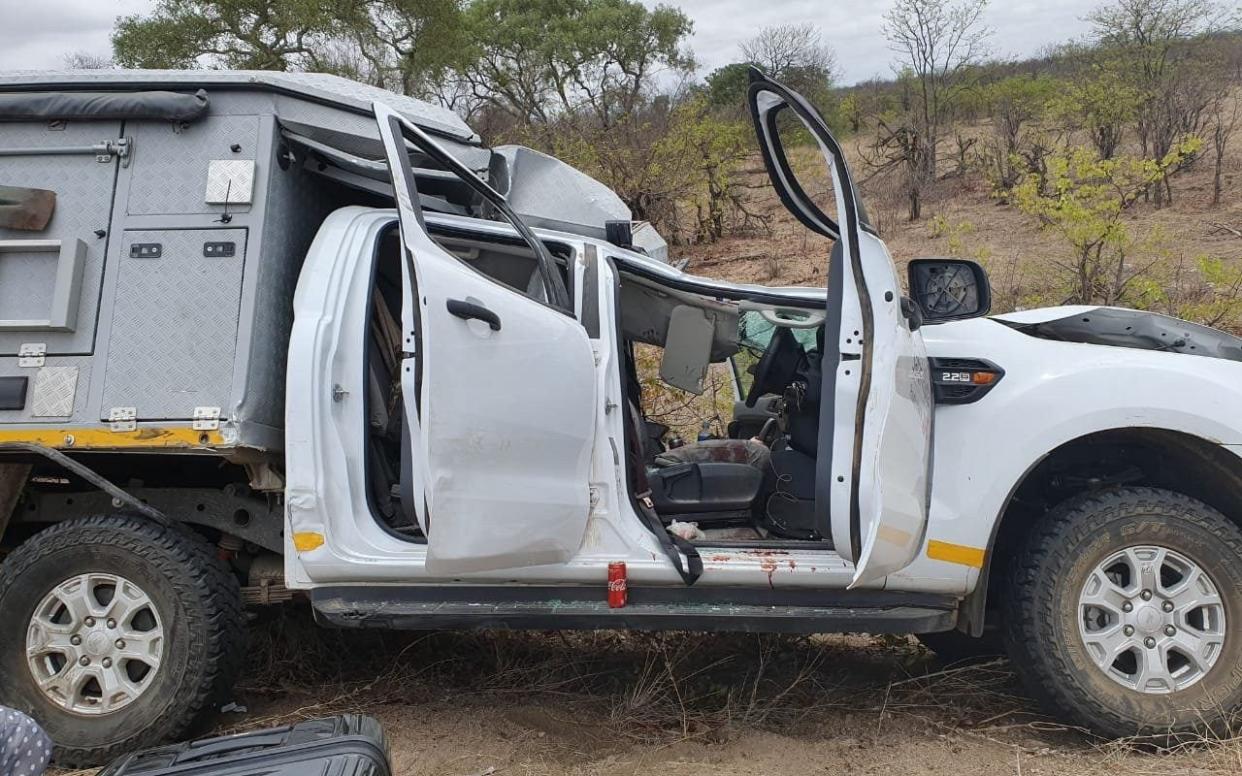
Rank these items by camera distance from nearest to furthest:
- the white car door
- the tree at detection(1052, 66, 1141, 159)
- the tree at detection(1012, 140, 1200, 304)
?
1. the white car door
2. the tree at detection(1012, 140, 1200, 304)
3. the tree at detection(1052, 66, 1141, 159)

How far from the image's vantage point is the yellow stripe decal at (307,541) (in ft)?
11.2

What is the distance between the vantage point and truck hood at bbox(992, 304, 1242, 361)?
3.67 metres

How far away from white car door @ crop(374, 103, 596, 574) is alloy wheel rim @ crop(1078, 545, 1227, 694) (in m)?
1.82

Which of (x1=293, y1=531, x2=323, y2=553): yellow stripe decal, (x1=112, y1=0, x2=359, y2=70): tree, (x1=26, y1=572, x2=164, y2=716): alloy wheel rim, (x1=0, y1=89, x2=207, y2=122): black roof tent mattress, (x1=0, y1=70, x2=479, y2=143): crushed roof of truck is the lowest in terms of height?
(x1=26, y1=572, x2=164, y2=716): alloy wheel rim

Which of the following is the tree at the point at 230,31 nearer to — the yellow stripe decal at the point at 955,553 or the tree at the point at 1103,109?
the tree at the point at 1103,109

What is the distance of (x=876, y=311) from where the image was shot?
3240mm

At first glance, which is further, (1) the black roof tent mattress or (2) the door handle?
(1) the black roof tent mattress

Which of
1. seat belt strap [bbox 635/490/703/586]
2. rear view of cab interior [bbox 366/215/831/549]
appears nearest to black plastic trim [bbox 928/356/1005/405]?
rear view of cab interior [bbox 366/215/831/549]

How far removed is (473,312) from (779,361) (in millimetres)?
1517

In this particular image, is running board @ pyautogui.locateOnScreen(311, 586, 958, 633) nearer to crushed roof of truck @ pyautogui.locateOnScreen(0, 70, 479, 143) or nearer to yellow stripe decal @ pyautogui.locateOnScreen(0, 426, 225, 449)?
yellow stripe decal @ pyautogui.locateOnScreen(0, 426, 225, 449)

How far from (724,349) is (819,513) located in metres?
1.08

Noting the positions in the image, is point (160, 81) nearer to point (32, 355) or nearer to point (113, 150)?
point (113, 150)

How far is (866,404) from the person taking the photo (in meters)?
3.17

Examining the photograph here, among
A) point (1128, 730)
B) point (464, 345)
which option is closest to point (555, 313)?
point (464, 345)
